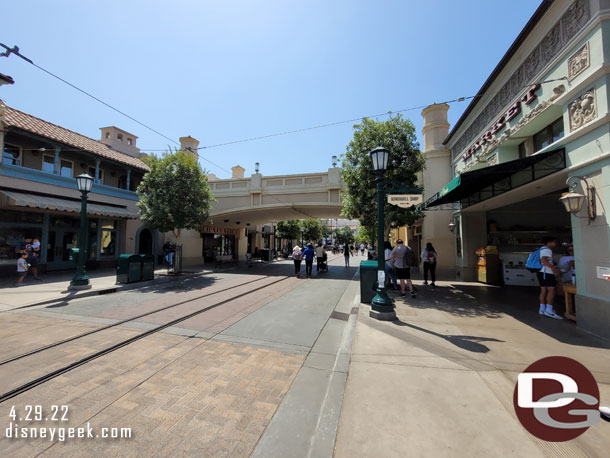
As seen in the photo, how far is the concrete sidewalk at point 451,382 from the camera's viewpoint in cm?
220

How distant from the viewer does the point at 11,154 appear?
1238cm

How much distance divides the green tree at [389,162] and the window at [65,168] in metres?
15.6

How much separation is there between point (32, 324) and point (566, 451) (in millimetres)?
8655

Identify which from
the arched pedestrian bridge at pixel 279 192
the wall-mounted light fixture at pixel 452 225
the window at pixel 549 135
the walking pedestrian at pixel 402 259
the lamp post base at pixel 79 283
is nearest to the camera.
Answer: the window at pixel 549 135

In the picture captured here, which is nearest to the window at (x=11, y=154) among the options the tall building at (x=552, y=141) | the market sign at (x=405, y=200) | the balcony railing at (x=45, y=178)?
the balcony railing at (x=45, y=178)

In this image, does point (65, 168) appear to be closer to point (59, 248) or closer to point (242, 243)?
point (59, 248)

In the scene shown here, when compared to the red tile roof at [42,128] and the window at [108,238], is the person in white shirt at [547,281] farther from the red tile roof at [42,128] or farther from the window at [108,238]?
the window at [108,238]

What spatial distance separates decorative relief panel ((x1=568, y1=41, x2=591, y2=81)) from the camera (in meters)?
5.05

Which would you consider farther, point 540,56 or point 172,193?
point 172,193

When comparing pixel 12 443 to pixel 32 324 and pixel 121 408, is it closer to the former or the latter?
pixel 121 408

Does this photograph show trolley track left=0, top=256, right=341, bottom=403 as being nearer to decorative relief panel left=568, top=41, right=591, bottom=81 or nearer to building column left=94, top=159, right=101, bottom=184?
decorative relief panel left=568, top=41, right=591, bottom=81

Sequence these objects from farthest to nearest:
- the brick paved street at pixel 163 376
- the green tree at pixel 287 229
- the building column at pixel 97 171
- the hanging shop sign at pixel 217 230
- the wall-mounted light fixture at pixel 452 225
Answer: the green tree at pixel 287 229
the hanging shop sign at pixel 217 230
the building column at pixel 97 171
the wall-mounted light fixture at pixel 452 225
the brick paved street at pixel 163 376

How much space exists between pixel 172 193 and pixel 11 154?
7.55 m

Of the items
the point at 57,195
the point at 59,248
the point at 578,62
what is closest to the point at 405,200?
the point at 578,62
